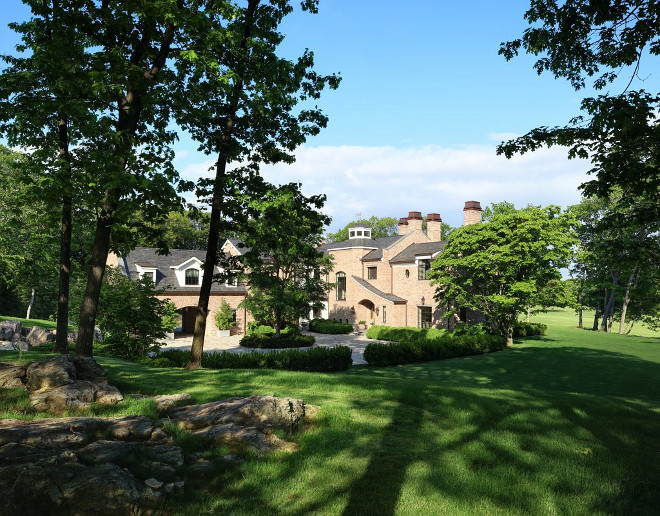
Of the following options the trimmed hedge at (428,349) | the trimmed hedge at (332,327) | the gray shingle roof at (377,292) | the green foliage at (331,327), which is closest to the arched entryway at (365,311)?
the green foliage at (331,327)

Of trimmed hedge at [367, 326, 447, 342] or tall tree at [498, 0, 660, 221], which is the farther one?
trimmed hedge at [367, 326, 447, 342]

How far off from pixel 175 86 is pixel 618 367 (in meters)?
24.0

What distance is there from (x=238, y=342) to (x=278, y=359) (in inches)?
684

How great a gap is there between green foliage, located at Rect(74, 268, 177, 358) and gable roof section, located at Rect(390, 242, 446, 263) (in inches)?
984

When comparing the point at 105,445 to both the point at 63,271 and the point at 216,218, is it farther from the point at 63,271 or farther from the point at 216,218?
the point at 63,271

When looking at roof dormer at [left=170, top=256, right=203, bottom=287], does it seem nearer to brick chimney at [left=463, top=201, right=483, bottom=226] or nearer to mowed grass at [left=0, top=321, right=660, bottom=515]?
brick chimney at [left=463, top=201, right=483, bottom=226]

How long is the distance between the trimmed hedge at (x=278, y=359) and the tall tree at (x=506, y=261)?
44.3ft

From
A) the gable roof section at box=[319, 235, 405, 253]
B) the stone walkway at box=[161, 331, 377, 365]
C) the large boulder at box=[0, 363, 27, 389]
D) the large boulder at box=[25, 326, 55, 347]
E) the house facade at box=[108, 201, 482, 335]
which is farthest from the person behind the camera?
the gable roof section at box=[319, 235, 405, 253]

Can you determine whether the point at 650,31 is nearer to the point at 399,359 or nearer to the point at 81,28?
the point at 81,28

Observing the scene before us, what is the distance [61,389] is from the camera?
8.58m

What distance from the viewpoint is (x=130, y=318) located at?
21.2 metres

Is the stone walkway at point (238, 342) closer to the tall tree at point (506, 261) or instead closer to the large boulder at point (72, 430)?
the tall tree at point (506, 261)

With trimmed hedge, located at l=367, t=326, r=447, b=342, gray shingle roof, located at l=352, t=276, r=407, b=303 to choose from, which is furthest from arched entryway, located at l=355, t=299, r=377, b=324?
trimmed hedge, located at l=367, t=326, r=447, b=342

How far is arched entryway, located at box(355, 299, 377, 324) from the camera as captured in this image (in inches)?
1805
